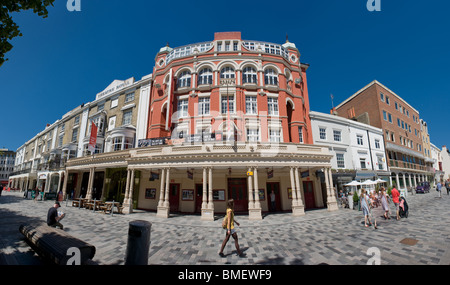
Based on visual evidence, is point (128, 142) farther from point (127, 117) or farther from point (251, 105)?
point (251, 105)

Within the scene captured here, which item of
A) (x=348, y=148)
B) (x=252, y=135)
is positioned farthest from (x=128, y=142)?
(x=348, y=148)

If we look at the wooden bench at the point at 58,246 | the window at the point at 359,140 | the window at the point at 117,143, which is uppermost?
the window at the point at 359,140

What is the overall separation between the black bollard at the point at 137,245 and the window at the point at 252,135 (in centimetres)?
1492

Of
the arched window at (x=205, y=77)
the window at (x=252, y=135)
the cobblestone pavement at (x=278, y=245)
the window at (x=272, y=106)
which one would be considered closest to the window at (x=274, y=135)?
the window at (x=252, y=135)

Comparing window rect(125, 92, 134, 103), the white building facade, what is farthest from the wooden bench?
the white building facade

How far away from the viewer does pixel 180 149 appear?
14445 millimetres

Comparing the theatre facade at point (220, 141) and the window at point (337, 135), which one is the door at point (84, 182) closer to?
the theatre facade at point (220, 141)

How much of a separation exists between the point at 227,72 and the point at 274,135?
8.78 meters

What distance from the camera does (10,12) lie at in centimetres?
568

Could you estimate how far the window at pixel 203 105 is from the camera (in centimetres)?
1922
